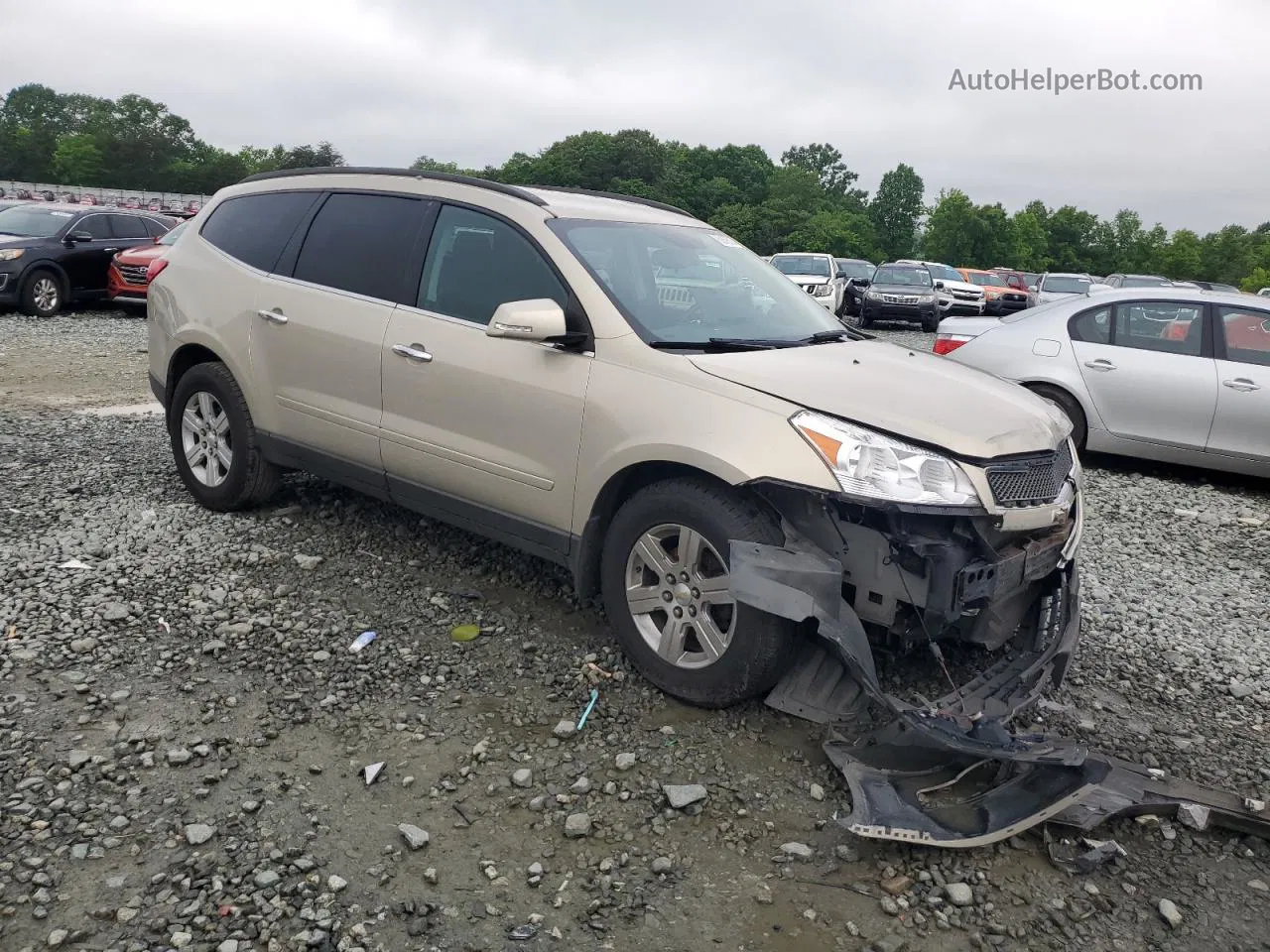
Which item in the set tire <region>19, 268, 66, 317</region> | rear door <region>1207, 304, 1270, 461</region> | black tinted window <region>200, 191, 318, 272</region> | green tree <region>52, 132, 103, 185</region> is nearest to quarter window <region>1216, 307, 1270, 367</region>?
rear door <region>1207, 304, 1270, 461</region>

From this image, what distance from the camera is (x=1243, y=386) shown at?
7.60 metres

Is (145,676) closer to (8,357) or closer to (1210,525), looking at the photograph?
(1210,525)

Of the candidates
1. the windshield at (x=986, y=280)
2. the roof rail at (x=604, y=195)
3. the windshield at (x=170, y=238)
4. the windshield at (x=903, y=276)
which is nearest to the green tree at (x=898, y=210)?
the windshield at (x=986, y=280)

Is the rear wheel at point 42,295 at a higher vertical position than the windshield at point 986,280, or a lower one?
lower

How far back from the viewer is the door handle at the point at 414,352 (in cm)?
438

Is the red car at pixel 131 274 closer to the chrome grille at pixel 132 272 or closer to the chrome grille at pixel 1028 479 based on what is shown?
the chrome grille at pixel 132 272

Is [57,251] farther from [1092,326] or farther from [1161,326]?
[1161,326]

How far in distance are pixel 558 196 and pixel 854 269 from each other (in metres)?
23.6

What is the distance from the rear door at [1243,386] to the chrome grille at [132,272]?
47.1 ft

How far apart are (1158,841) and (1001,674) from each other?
71cm

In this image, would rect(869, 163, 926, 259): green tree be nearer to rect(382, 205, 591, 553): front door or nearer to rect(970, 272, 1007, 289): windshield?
rect(970, 272, 1007, 289): windshield

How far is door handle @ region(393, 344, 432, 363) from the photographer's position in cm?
438

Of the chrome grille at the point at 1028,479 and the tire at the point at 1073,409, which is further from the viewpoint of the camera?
the tire at the point at 1073,409

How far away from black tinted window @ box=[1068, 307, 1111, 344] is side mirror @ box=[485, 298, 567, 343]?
19.9 ft
